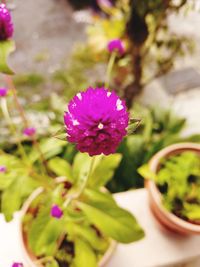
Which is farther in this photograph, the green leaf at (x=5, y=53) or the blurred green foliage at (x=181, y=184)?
the blurred green foliage at (x=181, y=184)

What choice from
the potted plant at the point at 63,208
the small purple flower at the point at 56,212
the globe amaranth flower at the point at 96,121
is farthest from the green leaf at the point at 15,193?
the globe amaranth flower at the point at 96,121

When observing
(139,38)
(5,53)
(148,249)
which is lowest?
(148,249)

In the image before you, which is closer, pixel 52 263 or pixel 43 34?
pixel 52 263

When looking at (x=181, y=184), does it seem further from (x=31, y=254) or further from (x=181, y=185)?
(x=31, y=254)

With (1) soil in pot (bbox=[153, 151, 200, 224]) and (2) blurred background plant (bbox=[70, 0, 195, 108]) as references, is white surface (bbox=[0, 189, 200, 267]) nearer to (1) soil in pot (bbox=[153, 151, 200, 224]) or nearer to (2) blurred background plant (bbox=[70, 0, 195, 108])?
(1) soil in pot (bbox=[153, 151, 200, 224])

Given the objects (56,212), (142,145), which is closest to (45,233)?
(56,212)

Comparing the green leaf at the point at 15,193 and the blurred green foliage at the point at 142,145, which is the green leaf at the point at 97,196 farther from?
the blurred green foliage at the point at 142,145

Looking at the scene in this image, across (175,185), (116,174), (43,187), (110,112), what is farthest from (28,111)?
(110,112)

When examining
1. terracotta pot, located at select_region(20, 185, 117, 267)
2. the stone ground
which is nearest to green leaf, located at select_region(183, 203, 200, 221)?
terracotta pot, located at select_region(20, 185, 117, 267)
